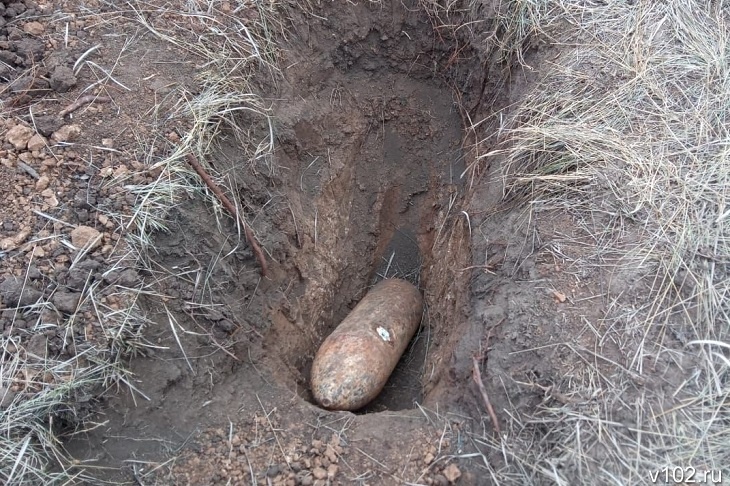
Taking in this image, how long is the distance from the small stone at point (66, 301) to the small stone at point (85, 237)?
229mm

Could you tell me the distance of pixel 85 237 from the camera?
2627 millimetres

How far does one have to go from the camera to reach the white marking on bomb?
3186 millimetres

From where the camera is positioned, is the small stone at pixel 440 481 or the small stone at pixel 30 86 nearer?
the small stone at pixel 440 481

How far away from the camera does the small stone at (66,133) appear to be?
2814 mm

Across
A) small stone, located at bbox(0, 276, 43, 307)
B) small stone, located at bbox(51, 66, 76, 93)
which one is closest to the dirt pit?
small stone, located at bbox(0, 276, 43, 307)

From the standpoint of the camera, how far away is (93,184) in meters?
2.74

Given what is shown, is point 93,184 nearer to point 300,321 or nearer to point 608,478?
point 300,321

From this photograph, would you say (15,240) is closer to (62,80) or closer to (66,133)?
(66,133)

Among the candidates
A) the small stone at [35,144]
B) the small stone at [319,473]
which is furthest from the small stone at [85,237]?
the small stone at [319,473]

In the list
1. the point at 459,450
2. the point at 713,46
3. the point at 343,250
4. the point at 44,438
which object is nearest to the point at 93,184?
the point at 44,438

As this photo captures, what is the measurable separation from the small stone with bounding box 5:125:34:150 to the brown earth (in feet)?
0.06

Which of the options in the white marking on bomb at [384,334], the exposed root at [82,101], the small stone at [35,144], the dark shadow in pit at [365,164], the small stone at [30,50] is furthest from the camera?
the dark shadow in pit at [365,164]

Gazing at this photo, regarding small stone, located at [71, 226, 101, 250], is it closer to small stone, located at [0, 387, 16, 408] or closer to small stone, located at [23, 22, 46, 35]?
small stone, located at [0, 387, 16, 408]

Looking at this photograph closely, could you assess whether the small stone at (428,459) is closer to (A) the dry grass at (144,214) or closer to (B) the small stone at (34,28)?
(A) the dry grass at (144,214)
